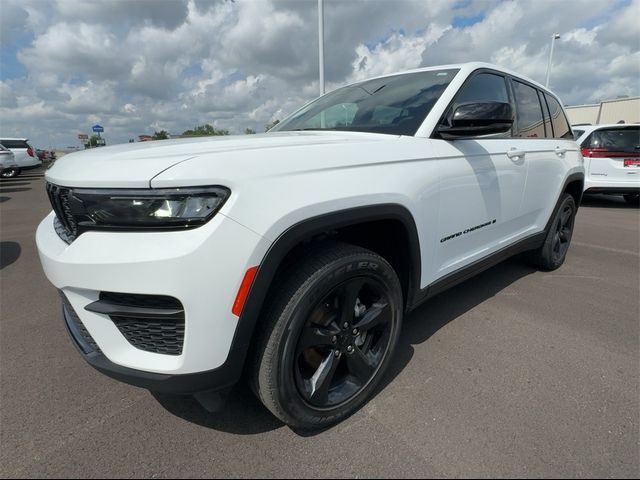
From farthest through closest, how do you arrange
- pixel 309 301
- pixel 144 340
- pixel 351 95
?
pixel 351 95
pixel 309 301
pixel 144 340

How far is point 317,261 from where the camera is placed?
1.64 meters

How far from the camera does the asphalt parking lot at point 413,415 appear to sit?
1641 millimetres

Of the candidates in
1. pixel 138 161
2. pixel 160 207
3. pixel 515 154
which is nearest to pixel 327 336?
pixel 160 207

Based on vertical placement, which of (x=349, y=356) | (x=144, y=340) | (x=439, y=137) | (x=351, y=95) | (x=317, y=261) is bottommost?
(x=349, y=356)

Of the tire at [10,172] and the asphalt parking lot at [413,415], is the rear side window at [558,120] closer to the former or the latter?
the asphalt parking lot at [413,415]

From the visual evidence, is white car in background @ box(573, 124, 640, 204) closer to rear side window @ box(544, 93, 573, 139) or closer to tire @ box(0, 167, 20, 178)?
rear side window @ box(544, 93, 573, 139)

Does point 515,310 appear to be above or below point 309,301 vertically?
below

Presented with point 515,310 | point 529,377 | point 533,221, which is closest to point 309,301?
point 529,377

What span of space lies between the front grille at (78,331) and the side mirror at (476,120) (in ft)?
6.53

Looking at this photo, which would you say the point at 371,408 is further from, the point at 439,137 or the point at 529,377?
the point at 439,137

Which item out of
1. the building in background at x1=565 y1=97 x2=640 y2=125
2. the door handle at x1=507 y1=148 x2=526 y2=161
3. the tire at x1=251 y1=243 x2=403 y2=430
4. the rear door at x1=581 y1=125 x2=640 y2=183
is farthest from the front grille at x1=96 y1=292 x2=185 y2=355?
the building in background at x1=565 y1=97 x2=640 y2=125

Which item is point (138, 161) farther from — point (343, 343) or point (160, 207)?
point (343, 343)

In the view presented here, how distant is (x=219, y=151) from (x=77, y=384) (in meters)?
1.68

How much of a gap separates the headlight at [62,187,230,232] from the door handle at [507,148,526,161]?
2.17 metres
